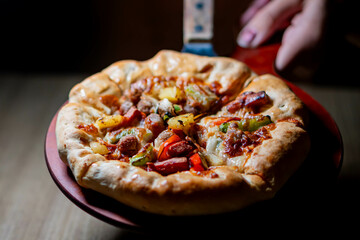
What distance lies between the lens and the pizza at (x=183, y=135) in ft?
7.27

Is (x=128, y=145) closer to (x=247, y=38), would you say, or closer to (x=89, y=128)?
(x=89, y=128)

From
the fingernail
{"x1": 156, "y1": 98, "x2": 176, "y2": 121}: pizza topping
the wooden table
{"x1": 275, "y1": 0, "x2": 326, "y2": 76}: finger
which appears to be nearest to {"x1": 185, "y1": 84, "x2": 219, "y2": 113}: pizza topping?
{"x1": 156, "y1": 98, "x2": 176, "y2": 121}: pizza topping

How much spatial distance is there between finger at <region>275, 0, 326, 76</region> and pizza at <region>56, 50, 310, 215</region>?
766 mm

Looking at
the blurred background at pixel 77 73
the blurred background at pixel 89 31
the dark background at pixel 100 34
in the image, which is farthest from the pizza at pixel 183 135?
the blurred background at pixel 89 31

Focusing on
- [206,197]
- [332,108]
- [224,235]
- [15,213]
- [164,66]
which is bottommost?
[15,213]

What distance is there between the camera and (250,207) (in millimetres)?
2244

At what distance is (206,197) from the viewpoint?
217cm

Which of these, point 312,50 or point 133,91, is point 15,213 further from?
point 312,50

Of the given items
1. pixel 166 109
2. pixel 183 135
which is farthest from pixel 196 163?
pixel 166 109

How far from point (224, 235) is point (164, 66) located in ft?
5.41

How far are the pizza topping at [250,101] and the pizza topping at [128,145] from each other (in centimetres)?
77

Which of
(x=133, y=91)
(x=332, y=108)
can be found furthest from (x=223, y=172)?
(x=332, y=108)

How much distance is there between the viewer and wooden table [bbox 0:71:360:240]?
10.9 feet

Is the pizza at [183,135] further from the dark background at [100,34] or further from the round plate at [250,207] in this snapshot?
the dark background at [100,34]
